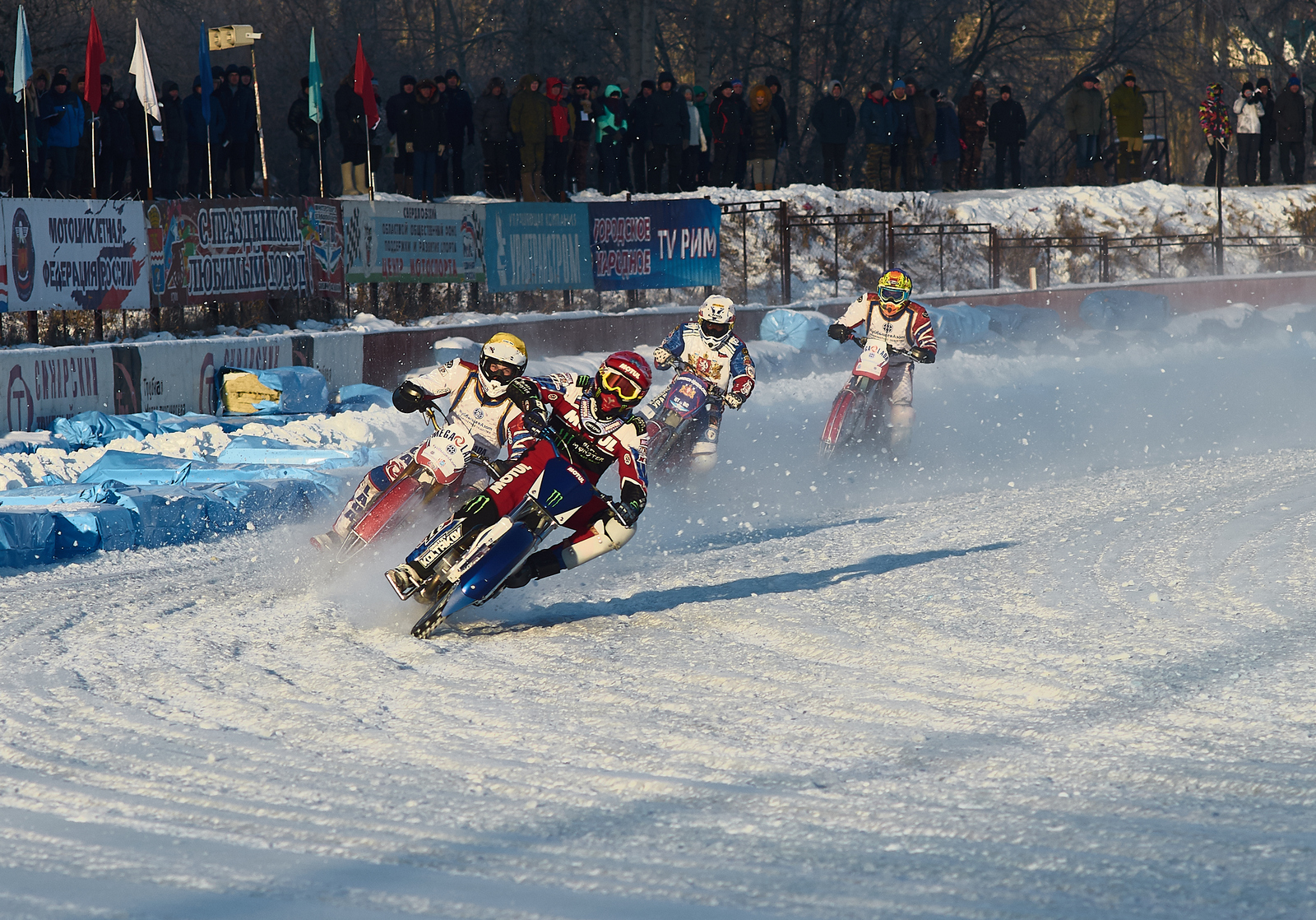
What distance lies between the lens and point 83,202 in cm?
1434

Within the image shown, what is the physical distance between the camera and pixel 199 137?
60.2 ft

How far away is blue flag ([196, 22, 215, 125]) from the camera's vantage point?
17.6m

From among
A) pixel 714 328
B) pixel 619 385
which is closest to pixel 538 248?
pixel 714 328

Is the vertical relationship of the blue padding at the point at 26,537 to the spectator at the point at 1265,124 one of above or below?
below

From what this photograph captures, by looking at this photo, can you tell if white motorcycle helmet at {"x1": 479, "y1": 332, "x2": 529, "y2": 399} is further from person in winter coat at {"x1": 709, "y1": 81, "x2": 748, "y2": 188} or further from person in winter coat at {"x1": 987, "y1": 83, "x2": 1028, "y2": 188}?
person in winter coat at {"x1": 987, "y1": 83, "x2": 1028, "y2": 188}

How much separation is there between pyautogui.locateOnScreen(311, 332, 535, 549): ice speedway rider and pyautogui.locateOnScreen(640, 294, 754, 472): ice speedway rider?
3117mm

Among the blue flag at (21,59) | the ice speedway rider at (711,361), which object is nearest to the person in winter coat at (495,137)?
the blue flag at (21,59)

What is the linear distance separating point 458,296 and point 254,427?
5793mm

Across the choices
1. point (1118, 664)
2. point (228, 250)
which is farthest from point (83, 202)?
point (1118, 664)

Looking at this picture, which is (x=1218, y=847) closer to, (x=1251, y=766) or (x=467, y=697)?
(x=1251, y=766)

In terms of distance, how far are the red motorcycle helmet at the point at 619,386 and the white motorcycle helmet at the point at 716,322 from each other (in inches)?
175

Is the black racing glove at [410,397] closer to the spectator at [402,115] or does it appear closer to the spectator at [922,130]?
the spectator at [402,115]

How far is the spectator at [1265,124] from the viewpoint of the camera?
3016 cm

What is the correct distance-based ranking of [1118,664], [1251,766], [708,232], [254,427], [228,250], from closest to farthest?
[1251,766] < [1118,664] < [254,427] < [228,250] < [708,232]
